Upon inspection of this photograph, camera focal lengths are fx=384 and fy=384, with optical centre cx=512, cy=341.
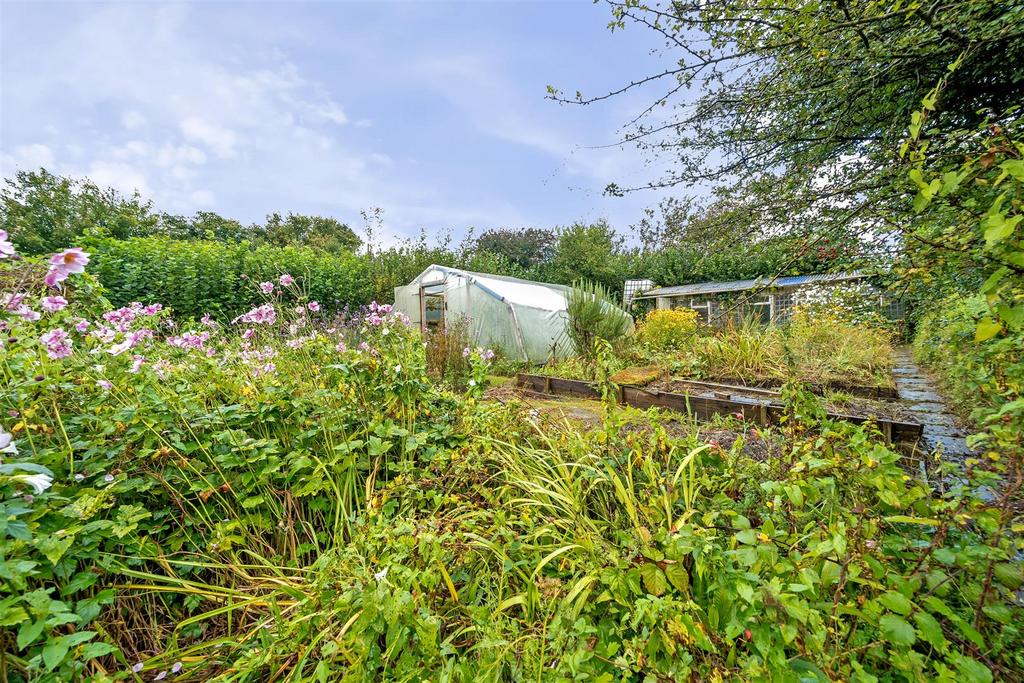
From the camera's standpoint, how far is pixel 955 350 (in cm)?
324

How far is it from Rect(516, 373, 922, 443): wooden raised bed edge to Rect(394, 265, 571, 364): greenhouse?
2.17 m

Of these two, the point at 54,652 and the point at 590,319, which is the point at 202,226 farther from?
the point at 54,652

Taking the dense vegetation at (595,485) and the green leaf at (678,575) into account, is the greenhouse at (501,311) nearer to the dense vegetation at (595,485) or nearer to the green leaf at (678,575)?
the dense vegetation at (595,485)

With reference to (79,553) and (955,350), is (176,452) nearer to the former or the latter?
(79,553)

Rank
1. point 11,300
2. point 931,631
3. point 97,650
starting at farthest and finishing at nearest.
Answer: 1. point 11,300
2. point 97,650
3. point 931,631

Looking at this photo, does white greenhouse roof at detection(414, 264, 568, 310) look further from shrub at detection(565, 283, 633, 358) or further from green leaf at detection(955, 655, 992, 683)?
green leaf at detection(955, 655, 992, 683)

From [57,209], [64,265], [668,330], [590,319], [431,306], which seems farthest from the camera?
[57,209]

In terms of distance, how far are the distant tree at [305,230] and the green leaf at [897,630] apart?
1066 inches

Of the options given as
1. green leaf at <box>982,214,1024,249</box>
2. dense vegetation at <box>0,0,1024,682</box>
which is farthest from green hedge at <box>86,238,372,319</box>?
green leaf at <box>982,214,1024,249</box>

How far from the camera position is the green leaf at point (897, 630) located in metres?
0.69

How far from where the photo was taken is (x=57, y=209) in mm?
15492

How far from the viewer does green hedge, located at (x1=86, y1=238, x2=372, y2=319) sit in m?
7.34

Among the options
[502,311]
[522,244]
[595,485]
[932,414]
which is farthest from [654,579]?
[522,244]

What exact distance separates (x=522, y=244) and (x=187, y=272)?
61.4ft
